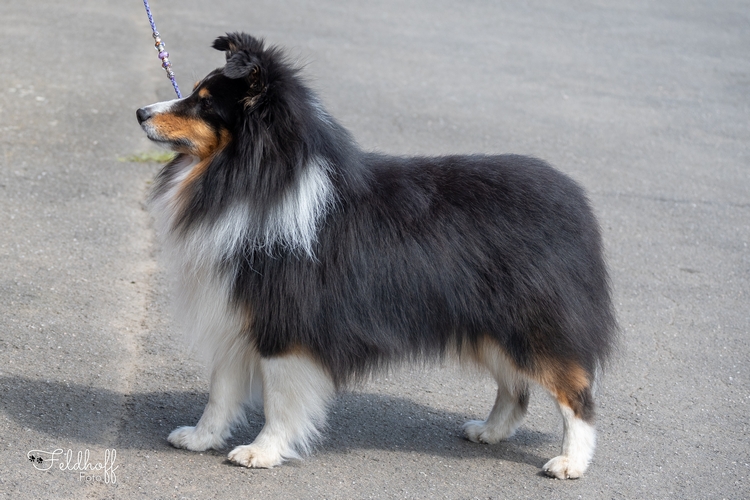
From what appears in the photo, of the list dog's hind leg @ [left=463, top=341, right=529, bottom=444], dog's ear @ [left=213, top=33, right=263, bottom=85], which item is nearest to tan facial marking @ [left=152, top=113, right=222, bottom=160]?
dog's ear @ [left=213, top=33, right=263, bottom=85]

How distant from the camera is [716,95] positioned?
10477mm

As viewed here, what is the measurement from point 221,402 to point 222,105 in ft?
4.28

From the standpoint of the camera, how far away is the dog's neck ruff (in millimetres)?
3498

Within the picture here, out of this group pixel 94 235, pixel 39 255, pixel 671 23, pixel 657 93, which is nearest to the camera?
pixel 39 255

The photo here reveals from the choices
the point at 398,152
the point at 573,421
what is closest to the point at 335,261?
the point at 573,421

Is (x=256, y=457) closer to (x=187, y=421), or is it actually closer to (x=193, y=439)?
(x=193, y=439)

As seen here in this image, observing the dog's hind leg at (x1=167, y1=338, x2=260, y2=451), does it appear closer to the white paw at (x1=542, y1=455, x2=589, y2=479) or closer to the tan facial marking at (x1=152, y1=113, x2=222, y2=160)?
the tan facial marking at (x1=152, y1=113, x2=222, y2=160)

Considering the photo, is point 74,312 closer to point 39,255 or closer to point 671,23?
point 39,255

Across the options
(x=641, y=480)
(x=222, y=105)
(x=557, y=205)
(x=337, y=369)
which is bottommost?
(x=641, y=480)

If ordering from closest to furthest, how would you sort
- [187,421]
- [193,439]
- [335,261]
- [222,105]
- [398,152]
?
[222,105]
[335,261]
[193,439]
[187,421]
[398,152]

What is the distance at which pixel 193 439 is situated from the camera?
12.3 feet

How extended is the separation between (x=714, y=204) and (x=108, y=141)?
5.33m

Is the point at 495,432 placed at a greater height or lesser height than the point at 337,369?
lesser

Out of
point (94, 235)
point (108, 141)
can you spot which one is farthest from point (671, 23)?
point (94, 235)
